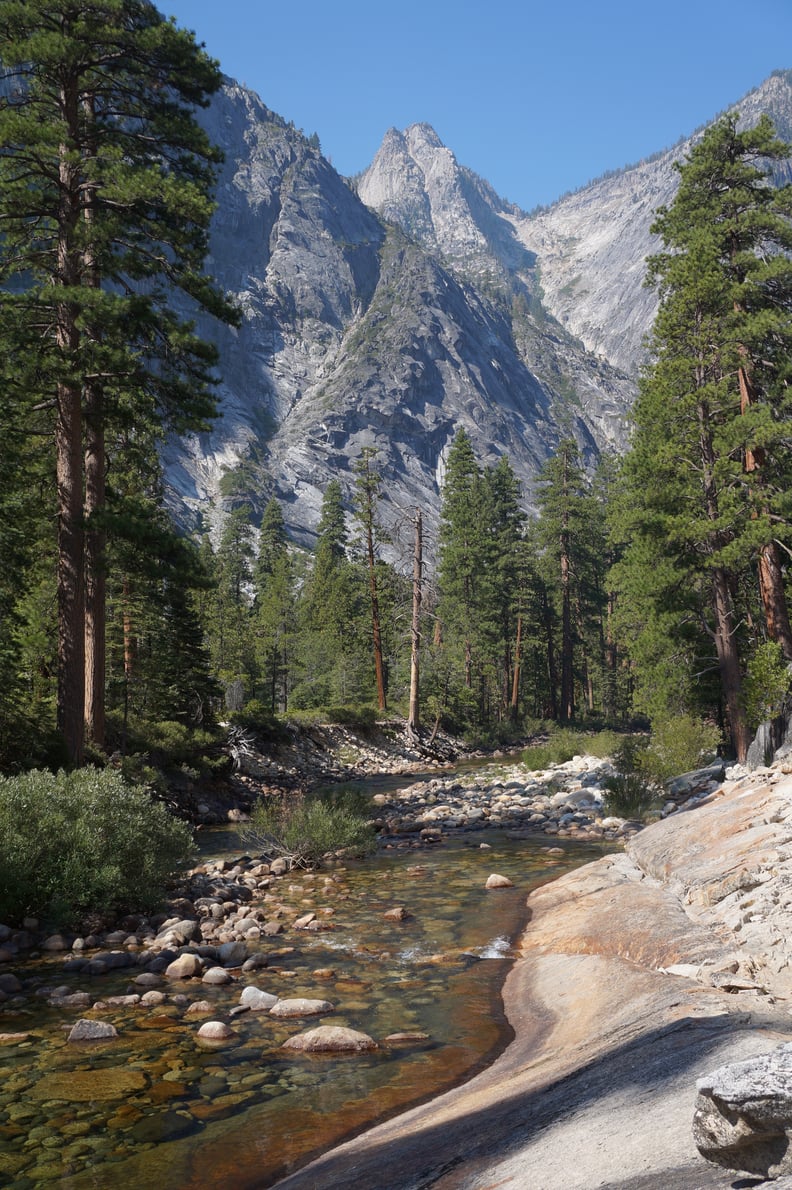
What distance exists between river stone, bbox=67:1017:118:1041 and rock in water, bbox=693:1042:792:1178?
499 centimetres

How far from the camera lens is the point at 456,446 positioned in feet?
185

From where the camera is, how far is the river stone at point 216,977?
24.0 feet

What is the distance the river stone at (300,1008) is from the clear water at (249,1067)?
11cm

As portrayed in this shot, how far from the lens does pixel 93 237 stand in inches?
528

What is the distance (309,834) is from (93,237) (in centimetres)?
1082

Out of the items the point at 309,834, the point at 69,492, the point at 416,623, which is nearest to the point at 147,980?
the point at 309,834

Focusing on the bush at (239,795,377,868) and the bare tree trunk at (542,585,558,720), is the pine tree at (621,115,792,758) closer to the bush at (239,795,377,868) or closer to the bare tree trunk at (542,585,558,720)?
the bush at (239,795,377,868)

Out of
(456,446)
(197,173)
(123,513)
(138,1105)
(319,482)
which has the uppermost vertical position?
(319,482)

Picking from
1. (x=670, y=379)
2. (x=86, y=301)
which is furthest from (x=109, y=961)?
(x=670, y=379)

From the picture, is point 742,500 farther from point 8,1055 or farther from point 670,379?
point 8,1055

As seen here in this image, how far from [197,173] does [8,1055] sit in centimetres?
1493

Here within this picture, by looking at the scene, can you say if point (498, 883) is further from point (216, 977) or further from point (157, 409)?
point (157, 409)

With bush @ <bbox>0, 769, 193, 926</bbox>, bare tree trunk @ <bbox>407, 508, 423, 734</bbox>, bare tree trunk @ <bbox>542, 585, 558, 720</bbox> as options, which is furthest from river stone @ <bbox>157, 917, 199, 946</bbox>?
bare tree trunk @ <bbox>542, 585, 558, 720</bbox>

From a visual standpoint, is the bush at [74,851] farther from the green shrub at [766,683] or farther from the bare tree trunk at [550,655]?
the bare tree trunk at [550,655]
